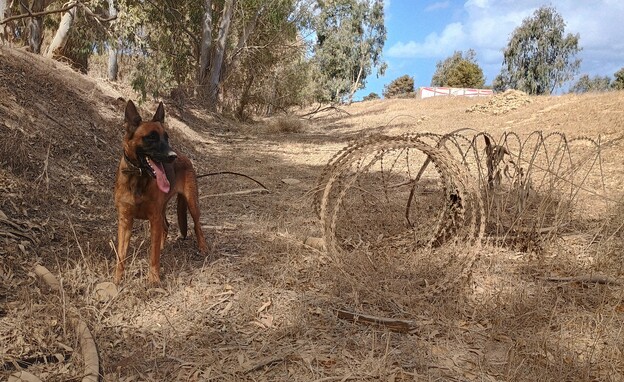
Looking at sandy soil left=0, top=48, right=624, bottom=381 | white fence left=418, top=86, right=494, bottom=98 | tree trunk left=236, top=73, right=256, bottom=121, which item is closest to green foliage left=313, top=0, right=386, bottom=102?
white fence left=418, top=86, right=494, bottom=98

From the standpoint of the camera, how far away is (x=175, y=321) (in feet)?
11.2

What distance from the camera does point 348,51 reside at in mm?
51750

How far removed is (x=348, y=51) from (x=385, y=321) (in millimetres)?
51210

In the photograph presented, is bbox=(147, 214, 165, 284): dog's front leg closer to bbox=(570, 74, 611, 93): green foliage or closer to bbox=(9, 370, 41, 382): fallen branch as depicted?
bbox=(9, 370, 41, 382): fallen branch

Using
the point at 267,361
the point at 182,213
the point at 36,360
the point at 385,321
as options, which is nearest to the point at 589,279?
the point at 385,321

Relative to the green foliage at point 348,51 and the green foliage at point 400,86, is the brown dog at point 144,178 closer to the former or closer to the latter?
the green foliage at point 348,51

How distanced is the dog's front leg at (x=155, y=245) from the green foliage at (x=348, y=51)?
46247mm

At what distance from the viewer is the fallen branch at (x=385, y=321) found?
3.40 m

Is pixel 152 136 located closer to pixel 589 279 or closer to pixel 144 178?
pixel 144 178

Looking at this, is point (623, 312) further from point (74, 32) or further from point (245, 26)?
point (245, 26)

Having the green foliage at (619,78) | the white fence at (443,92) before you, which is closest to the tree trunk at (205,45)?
the white fence at (443,92)

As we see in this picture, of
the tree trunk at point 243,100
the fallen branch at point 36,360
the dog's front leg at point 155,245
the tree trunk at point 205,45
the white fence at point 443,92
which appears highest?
the white fence at point 443,92

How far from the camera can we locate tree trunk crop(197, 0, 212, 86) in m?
18.4

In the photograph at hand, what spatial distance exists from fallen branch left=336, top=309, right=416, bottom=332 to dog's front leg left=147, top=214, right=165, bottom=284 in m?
1.62
